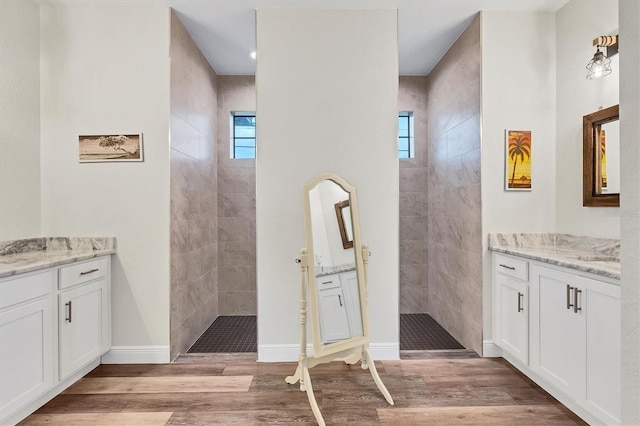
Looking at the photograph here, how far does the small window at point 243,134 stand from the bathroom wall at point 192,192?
309 millimetres

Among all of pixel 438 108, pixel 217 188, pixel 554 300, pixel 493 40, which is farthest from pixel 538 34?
pixel 217 188

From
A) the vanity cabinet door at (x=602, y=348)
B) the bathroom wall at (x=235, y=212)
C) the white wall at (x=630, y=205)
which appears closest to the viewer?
the white wall at (x=630, y=205)

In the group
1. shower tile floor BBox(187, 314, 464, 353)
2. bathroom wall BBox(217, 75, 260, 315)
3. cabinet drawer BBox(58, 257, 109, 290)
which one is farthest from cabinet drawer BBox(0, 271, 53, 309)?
bathroom wall BBox(217, 75, 260, 315)

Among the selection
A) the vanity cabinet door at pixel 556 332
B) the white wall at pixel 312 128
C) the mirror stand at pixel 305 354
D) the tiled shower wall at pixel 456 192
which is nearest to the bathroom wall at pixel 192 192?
the white wall at pixel 312 128

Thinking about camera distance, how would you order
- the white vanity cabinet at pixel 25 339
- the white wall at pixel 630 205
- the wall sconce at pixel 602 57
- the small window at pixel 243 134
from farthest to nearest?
1. the small window at pixel 243 134
2. the wall sconce at pixel 602 57
3. the white vanity cabinet at pixel 25 339
4. the white wall at pixel 630 205

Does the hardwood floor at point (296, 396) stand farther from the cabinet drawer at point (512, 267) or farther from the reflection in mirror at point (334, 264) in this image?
the cabinet drawer at point (512, 267)

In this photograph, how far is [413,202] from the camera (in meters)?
4.41

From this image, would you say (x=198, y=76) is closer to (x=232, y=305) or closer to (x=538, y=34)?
(x=232, y=305)

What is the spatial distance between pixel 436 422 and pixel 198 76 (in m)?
3.62

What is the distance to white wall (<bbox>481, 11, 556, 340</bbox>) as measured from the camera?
9.97 feet

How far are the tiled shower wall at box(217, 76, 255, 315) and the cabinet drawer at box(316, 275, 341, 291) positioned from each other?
6.89ft

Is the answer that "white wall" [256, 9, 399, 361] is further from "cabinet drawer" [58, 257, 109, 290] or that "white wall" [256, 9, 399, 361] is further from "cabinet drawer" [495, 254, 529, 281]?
"cabinet drawer" [58, 257, 109, 290]

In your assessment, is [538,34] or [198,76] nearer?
[538,34]

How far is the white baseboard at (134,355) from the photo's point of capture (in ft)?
9.67
